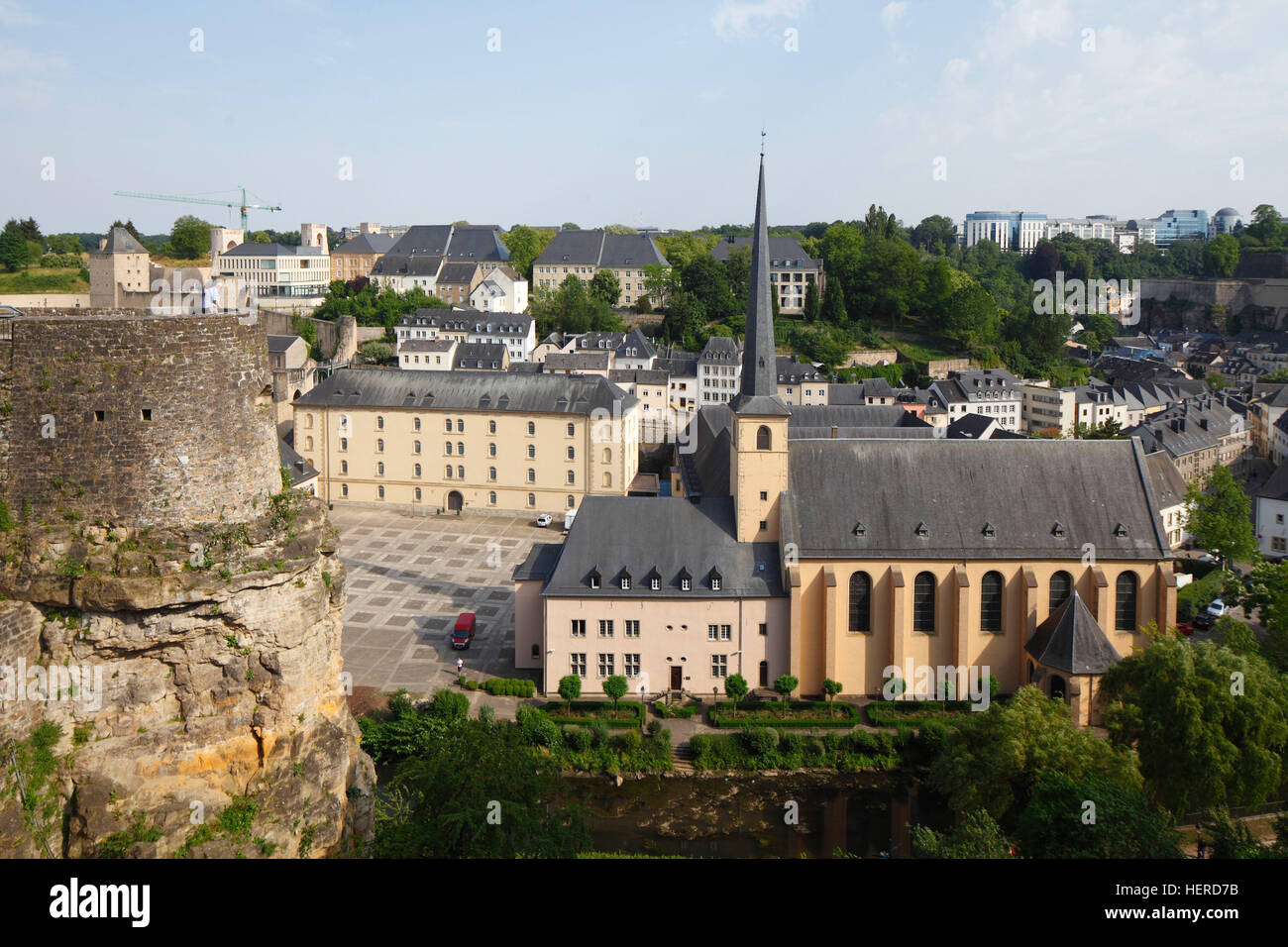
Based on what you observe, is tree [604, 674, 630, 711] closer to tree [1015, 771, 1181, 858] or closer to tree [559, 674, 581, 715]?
tree [559, 674, 581, 715]

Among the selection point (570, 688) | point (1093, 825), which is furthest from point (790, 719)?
point (1093, 825)

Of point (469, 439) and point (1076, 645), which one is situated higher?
point (469, 439)

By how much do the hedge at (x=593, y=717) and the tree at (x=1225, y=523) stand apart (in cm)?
3701

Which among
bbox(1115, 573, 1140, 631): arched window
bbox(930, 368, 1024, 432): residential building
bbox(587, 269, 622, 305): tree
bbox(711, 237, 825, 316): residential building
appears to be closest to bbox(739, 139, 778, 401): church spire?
bbox(1115, 573, 1140, 631): arched window

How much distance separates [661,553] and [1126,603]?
63.8 ft

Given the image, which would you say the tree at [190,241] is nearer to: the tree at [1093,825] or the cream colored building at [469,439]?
the cream colored building at [469,439]

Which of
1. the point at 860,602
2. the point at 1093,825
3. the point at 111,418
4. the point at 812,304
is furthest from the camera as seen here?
the point at 812,304

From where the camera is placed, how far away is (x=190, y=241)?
14050 centimetres

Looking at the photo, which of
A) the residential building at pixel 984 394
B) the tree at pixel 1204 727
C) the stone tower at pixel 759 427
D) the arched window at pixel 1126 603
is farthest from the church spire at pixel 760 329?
the residential building at pixel 984 394

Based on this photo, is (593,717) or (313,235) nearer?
(593,717)

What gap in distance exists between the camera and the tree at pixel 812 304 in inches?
4983
